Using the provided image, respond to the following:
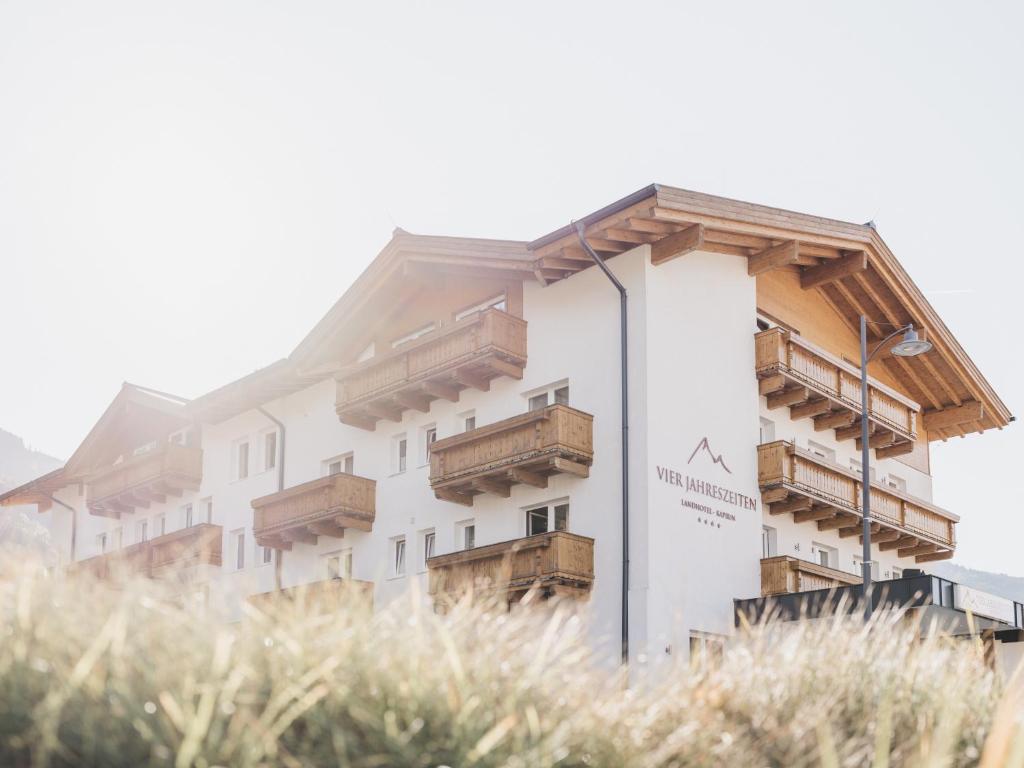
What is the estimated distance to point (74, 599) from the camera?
7.15 meters

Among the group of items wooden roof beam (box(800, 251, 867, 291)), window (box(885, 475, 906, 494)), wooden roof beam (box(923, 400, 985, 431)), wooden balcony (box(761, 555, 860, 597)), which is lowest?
wooden balcony (box(761, 555, 860, 597))

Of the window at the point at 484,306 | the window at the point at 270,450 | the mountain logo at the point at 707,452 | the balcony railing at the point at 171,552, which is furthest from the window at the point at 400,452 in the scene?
the mountain logo at the point at 707,452

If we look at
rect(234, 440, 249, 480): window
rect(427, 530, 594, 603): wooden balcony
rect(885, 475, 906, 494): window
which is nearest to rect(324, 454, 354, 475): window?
rect(234, 440, 249, 480): window

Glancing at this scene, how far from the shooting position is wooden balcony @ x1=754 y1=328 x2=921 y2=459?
2480 cm

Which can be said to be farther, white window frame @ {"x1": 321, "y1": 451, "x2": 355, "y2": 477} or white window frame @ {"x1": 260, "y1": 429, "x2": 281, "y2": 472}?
white window frame @ {"x1": 260, "y1": 429, "x2": 281, "y2": 472}

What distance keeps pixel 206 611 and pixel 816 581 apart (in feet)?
62.2

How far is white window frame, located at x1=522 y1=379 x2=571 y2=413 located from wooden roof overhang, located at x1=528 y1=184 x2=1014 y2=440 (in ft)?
6.52

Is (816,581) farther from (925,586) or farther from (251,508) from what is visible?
(251,508)

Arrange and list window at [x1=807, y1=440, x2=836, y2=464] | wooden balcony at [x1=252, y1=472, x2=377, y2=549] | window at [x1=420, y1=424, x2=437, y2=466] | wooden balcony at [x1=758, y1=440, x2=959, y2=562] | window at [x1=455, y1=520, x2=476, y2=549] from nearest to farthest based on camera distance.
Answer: wooden balcony at [x1=758, y1=440, x2=959, y2=562], window at [x1=455, y1=520, x2=476, y2=549], wooden balcony at [x1=252, y1=472, x2=377, y2=549], window at [x1=420, y1=424, x2=437, y2=466], window at [x1=807, y1=440, x2=836, y2=464]

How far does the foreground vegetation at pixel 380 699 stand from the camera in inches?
246

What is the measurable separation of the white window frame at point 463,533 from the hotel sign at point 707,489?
4.37 m

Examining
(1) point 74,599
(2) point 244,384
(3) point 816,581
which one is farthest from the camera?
(2) point 244,384

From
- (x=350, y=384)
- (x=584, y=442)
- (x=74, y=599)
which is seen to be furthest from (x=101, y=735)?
(x=350, y=384)

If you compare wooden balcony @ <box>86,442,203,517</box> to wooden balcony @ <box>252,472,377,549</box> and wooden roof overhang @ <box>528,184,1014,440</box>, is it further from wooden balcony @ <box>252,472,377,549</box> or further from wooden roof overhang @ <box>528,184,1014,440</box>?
wooden roof overhang @ <box>528,184,1014,440</box>
